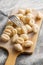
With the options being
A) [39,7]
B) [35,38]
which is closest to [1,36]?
[35,38]

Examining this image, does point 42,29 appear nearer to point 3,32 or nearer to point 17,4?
point 3,32

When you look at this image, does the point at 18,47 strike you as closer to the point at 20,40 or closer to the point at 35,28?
the point at 20,40

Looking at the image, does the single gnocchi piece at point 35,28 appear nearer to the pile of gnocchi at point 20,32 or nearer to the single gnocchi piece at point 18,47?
the pile of gnocchi at point 20,32

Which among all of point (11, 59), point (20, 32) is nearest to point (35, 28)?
point (20, 32)

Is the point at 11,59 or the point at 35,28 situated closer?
the point at 11,59

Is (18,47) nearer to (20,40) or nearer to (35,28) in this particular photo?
(20,40)

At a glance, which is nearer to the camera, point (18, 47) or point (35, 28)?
point (18, 47)

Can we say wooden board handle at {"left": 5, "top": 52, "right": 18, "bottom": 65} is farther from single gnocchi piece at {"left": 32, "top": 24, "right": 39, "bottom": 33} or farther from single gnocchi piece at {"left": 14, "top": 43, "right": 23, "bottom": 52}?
single gnocchi piece at {"left": 32, "top": 24, "right": 39, "bottom": 33}

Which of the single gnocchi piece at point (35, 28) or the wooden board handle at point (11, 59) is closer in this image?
the wooden board handle at point (11, 59)

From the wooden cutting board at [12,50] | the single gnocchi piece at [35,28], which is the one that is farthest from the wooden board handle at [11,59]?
the single gnocchi piece at [35,28]

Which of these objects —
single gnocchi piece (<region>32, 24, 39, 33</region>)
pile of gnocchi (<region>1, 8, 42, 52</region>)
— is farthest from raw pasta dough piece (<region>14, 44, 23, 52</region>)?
single gnocchi piece (<region>32, 24, 39, 33</region>)

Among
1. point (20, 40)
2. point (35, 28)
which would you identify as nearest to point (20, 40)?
point (20, 40)
